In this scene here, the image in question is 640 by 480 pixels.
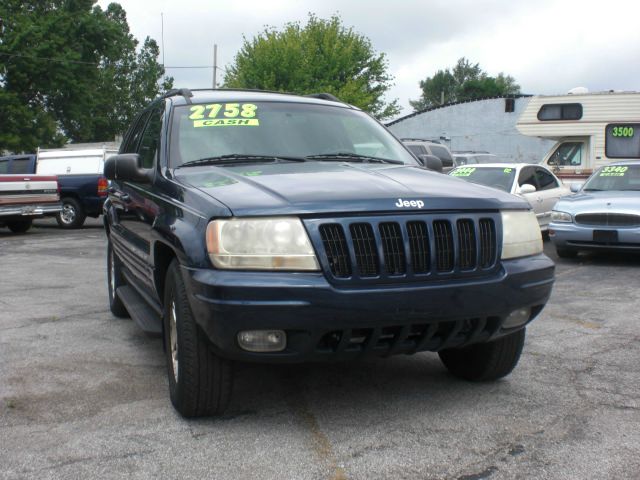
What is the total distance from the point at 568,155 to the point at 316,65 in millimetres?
27468

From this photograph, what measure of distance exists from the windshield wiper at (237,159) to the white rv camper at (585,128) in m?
11.7

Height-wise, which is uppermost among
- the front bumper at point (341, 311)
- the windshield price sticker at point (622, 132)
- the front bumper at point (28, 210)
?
the windshield price sticker at point (622, 132)

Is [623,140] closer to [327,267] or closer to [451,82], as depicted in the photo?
[327,267]

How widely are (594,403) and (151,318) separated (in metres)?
2.64

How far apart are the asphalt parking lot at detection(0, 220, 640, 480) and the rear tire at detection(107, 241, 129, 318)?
471mm

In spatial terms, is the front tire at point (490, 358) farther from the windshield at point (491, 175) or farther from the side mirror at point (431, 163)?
the windshield at point (491, 175)

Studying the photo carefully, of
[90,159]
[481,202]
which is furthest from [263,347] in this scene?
[90,159]

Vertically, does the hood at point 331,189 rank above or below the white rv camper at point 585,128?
below

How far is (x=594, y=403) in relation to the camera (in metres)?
4.11

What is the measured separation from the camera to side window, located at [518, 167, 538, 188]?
12641mm

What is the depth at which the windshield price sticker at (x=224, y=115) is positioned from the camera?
15.6 ft

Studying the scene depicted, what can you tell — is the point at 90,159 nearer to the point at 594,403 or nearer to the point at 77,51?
the point at 594,403

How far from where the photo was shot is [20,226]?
1672cm

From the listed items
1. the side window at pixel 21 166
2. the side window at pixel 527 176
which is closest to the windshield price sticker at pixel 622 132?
the side window at pixel 527 176
